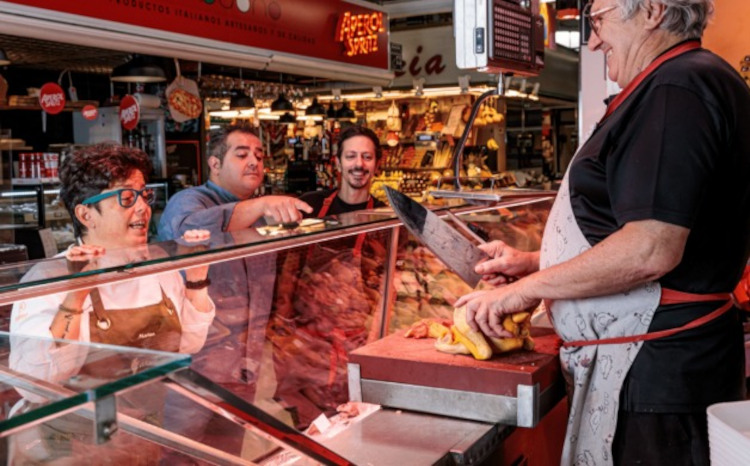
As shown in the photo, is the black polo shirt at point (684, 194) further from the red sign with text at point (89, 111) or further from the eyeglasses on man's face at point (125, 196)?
the red sign with text at point (89, 111)

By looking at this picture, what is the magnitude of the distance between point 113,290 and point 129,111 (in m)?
7.69

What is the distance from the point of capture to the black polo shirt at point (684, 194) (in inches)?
64.1

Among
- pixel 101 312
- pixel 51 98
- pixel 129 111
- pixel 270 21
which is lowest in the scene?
pixel 101 312

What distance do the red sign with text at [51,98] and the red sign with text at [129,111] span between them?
0.70 m

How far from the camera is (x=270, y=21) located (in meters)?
6.43

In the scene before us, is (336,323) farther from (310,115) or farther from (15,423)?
(310,115)

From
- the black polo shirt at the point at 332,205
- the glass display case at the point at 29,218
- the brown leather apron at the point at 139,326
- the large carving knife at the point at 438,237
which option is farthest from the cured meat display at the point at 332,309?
the glass display case at the point at 29,218

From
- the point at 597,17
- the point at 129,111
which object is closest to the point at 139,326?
the point at 597,17

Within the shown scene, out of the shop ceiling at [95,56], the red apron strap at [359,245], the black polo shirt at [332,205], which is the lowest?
the red apron strap at [359,245]

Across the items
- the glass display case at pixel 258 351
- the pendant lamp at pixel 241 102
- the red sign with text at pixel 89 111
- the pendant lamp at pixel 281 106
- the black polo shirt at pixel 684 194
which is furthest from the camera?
the pendant lamp at pixel 281 106

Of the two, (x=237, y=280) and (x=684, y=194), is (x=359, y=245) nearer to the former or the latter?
(x=237, y=280)

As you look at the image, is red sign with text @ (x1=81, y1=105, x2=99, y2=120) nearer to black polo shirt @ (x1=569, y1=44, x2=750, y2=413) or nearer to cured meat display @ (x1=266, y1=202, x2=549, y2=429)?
cured meat display @ (x1=266, y1=202, x2=549, y2=429)

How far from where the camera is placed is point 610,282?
1700mm

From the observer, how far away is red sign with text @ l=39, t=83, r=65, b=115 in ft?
27.6
